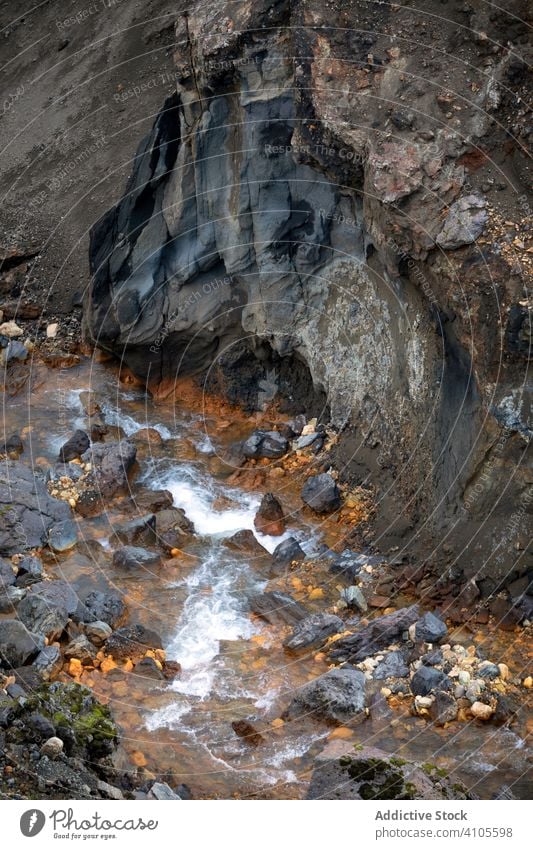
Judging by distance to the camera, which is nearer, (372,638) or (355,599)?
(372,638)

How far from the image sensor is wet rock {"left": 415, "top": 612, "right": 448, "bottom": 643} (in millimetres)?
17769

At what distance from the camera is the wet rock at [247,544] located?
21.9 metres

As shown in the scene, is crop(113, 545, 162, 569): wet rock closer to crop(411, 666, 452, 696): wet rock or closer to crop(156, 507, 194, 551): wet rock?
crop(156, 507, 194, 551): wet rock

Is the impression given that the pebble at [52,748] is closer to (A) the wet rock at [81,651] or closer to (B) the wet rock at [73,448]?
(A) the wet rock at [81,651]

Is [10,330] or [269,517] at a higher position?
[10,330]

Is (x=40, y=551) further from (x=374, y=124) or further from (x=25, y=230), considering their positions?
(x=25, y=230)

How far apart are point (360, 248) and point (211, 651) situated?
9767mm

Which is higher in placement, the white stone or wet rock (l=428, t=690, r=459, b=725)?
the white stone

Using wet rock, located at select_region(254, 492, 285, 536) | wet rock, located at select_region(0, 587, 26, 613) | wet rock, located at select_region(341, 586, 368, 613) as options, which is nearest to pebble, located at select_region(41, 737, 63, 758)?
wet rock, located at select_region(0, 587, 26, 613)

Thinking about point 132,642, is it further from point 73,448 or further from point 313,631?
point 73,448

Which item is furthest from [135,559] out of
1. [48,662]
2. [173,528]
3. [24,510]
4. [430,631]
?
[430,631]

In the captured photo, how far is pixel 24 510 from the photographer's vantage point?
22.2 metres

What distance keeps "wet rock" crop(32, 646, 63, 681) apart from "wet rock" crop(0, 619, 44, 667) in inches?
4.7

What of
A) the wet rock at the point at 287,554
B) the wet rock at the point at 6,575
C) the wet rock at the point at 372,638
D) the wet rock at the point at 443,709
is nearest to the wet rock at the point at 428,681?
the wet rock at the point at 443,709
